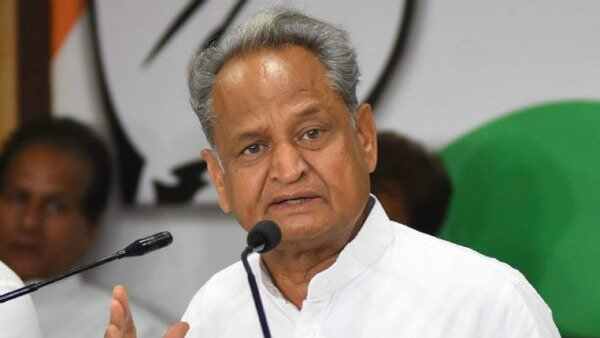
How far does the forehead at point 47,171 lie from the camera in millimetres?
3012

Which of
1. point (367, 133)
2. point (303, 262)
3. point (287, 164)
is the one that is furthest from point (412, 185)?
point (287, 164)

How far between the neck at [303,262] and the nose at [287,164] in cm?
14

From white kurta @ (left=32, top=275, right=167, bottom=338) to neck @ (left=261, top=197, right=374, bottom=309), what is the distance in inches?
49.8

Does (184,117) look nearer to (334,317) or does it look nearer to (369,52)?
(369,52)

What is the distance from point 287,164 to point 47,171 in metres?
1.58

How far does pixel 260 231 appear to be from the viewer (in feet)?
4.76

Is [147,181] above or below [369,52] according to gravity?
below

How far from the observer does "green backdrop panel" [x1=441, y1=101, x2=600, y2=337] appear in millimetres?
2217

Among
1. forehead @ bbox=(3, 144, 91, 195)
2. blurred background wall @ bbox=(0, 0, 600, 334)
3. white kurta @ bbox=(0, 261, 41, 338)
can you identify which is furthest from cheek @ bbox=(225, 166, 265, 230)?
forehead @ bbox=(3, 144, 91, 195)

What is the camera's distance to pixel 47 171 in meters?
3.02

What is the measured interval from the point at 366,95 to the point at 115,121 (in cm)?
89

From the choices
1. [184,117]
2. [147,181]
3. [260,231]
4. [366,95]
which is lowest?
[147,181]

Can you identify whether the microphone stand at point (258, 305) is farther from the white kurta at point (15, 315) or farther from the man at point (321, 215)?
the white kurta at point (15, 315)

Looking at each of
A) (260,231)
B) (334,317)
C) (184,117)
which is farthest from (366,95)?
(260,231)
